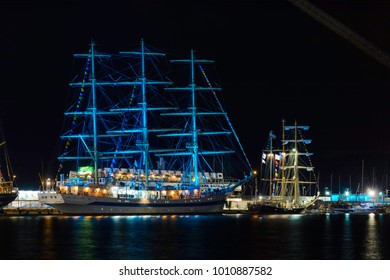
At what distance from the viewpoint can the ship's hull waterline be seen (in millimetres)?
119562

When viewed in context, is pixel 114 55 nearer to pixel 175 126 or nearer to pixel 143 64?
pixel 143 64

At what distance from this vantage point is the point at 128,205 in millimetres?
122312

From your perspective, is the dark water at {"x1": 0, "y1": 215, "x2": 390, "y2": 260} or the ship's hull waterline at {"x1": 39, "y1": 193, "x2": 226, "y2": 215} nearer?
the dark water at {"x1": 0, "y1": 215, "x2": 390, "y2": 260}

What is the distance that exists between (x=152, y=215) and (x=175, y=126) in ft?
50.8

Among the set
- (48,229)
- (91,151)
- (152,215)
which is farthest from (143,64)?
(48,229)

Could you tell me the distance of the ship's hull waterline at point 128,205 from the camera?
120 m

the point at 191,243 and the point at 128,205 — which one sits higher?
the point at 128,205

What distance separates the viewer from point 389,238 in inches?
2623

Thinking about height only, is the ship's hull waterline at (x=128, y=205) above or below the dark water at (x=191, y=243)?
above

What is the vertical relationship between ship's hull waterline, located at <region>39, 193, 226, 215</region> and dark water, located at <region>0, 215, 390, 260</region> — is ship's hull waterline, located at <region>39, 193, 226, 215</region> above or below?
above

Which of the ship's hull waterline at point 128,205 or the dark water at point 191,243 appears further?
the ship's hull waterline at point 128,205

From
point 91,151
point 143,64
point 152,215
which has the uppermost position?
point 143,64

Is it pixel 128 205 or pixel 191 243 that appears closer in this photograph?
pixel 191 243
